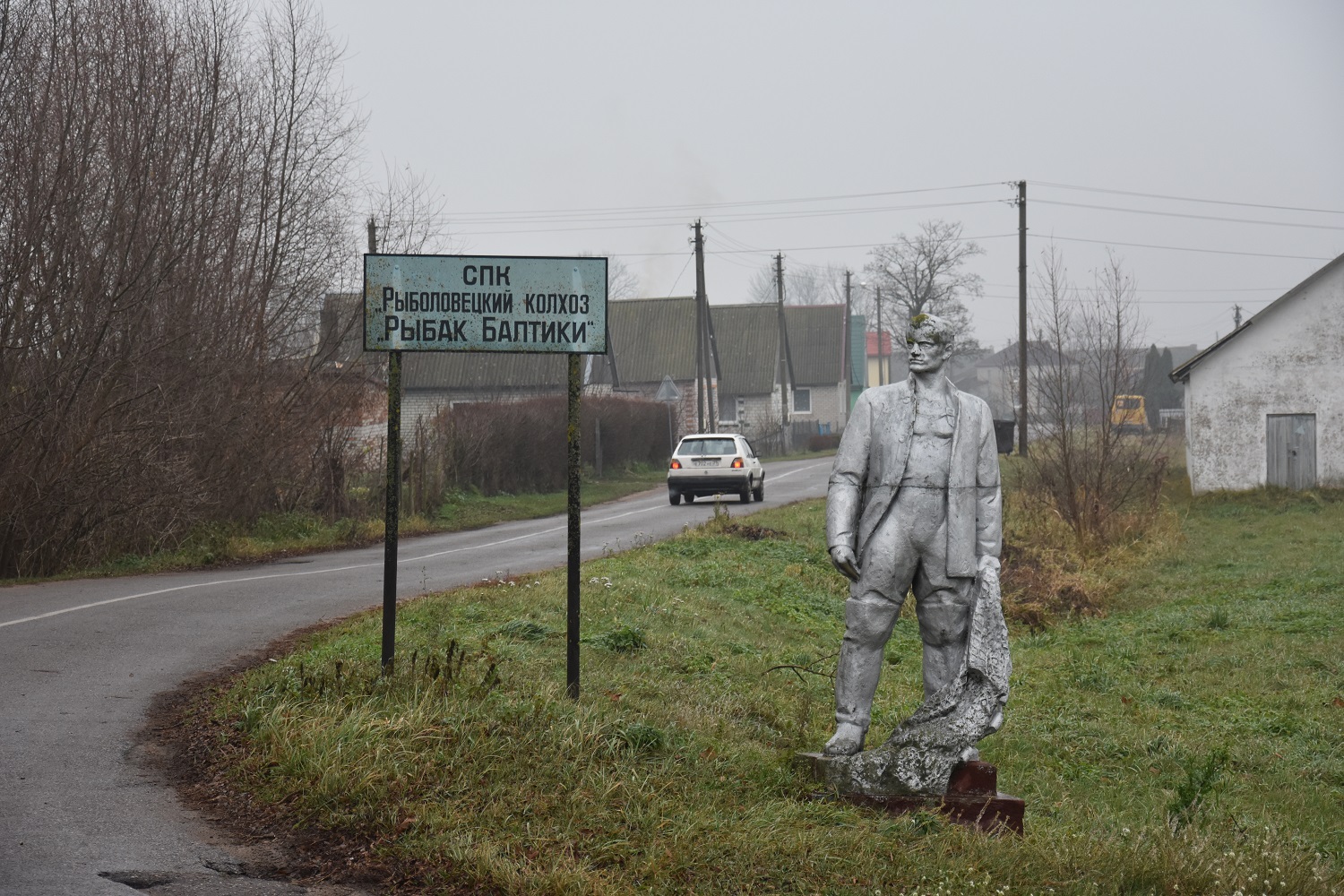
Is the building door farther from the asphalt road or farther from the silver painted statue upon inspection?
the silver painted statue

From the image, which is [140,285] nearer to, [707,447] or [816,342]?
[707,447]

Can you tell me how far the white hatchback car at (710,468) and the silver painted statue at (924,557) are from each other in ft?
72.1

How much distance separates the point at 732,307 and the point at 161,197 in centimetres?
5464

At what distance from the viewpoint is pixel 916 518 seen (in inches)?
238

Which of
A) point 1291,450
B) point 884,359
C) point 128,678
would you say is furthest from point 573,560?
point 884,359

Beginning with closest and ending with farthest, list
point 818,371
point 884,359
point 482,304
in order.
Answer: point 482,304, point 818,371, point 884,359

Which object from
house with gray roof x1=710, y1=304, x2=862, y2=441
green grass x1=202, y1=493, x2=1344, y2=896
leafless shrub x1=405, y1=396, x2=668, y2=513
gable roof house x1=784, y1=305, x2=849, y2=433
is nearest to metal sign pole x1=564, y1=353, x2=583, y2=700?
green grass x1=202, y1=493, x2=1344, y2=896

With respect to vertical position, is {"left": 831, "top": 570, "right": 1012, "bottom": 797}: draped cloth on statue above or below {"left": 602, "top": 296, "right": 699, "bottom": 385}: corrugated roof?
below

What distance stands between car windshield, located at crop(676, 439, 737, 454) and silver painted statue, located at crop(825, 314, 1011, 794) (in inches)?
874

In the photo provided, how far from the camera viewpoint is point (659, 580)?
14727mm

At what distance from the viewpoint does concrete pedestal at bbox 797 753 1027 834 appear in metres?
5.75

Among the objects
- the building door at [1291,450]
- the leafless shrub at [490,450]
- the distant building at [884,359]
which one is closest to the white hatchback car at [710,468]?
the leafless shrub at [490,450]

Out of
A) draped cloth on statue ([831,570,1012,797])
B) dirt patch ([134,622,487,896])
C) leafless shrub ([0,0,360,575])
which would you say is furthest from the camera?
leafless shrub ([0,0,360,575])

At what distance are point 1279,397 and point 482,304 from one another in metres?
A: 27.2
